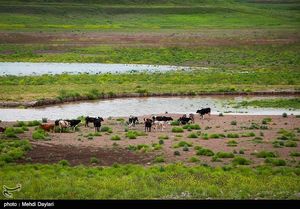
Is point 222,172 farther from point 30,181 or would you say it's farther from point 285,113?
point 285,113

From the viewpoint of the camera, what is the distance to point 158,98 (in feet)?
168

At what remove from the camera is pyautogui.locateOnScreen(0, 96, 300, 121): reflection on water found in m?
42.7

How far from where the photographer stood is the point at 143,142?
31.6 metres

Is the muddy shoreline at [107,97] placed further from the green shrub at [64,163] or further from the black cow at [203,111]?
the green shrub at [64,163]

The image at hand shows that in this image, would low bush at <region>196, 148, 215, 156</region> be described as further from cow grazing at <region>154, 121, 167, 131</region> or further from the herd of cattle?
cow grazing at <region>154, 121, 167, 131</region>

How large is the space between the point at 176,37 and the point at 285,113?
3128 inches

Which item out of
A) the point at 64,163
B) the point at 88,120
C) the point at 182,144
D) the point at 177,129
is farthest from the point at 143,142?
the point at 64,163

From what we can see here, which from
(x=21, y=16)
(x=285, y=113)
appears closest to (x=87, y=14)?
(x=21, y=16)

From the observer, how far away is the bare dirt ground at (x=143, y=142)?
90.5 ft

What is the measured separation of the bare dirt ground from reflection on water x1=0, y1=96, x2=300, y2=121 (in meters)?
4.73

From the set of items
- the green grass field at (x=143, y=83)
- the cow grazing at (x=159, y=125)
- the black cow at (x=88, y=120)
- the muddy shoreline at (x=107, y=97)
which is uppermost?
the green grass field at (x=143, y=83)

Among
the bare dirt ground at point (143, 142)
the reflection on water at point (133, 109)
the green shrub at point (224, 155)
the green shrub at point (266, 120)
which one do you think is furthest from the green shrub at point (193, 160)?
the reflection on water at point (133, 109)

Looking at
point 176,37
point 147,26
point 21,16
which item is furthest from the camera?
point 21,16

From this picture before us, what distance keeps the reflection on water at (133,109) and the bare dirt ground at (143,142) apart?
4.73 metres
